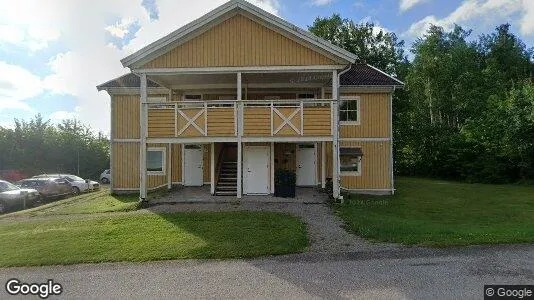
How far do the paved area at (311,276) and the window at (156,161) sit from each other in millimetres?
12905

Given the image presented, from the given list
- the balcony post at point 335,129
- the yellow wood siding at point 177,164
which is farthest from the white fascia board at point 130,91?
the balcony post at point 335,129

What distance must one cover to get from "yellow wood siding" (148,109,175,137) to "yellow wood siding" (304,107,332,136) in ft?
17.7

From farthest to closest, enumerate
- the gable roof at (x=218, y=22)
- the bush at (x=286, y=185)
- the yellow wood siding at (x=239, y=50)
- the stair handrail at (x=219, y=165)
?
the stair handrail at (x=219, y=165) < the bush at (x=286, y=185) < the yellow wood siding at (x=239, y=50) < the gable roof at (x=218, y=22)

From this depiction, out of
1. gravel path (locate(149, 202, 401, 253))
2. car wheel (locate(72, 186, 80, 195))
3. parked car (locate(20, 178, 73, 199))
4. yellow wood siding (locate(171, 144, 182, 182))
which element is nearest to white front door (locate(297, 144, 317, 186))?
gravel path (locate(149, 202, 401, 253))

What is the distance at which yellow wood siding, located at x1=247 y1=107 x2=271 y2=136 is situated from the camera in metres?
17.0

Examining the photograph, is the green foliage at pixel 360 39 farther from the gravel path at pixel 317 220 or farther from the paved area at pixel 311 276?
the paved area at pixel 311 276

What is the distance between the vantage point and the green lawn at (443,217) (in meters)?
11.0

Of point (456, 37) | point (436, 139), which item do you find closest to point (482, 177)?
point (436, 139)

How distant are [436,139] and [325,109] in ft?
72.0

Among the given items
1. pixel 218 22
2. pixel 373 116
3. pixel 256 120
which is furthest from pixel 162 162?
pixel 373 116

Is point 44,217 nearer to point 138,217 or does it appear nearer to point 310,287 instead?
point 138,217

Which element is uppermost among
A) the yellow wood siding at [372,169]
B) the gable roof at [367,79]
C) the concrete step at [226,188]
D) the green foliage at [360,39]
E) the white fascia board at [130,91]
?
the green foliage at [360,39]

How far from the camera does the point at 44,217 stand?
15766mm

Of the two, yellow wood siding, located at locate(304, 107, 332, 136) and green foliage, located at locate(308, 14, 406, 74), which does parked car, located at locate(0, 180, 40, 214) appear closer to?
yellow wood siding, located at locate(304, 107, 332, 136)
